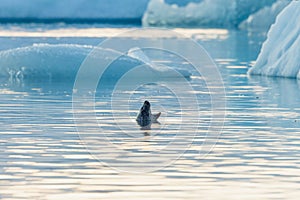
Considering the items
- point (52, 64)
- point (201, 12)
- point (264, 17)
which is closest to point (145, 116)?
point (52, 64)

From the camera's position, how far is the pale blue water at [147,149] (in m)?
9.25

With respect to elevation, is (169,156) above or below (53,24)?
below

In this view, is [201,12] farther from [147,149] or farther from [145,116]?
[147,149]

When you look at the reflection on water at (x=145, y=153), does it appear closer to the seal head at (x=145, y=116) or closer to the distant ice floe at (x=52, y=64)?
the seal head at (x=145, y=116)

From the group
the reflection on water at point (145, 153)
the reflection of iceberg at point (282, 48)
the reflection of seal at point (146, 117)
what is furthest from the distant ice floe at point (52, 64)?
the reflection of seal at point (146, 117)

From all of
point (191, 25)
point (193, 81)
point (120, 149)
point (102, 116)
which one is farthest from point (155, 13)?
point (120, 149)

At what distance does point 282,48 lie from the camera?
21.8m

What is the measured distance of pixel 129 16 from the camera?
54656 mm

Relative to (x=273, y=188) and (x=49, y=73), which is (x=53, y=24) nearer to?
(x=49, y=73)

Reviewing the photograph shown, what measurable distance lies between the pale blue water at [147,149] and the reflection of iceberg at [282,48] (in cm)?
262

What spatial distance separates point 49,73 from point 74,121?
7.31m

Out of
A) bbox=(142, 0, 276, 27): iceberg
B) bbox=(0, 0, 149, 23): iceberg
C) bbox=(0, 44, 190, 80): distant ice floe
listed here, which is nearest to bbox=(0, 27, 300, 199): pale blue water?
bbox=(0, 44, 190, 80): distant ice floe

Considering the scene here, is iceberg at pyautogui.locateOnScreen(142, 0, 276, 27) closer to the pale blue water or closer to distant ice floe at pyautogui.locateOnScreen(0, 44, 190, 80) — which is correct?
distant ice floe at pyautogui.locateOnScreen(0, 44, 190, 80)

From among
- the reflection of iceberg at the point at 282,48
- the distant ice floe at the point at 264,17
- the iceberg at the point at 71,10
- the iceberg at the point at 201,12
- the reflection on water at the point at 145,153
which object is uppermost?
the iceberg at the point at 71,10
